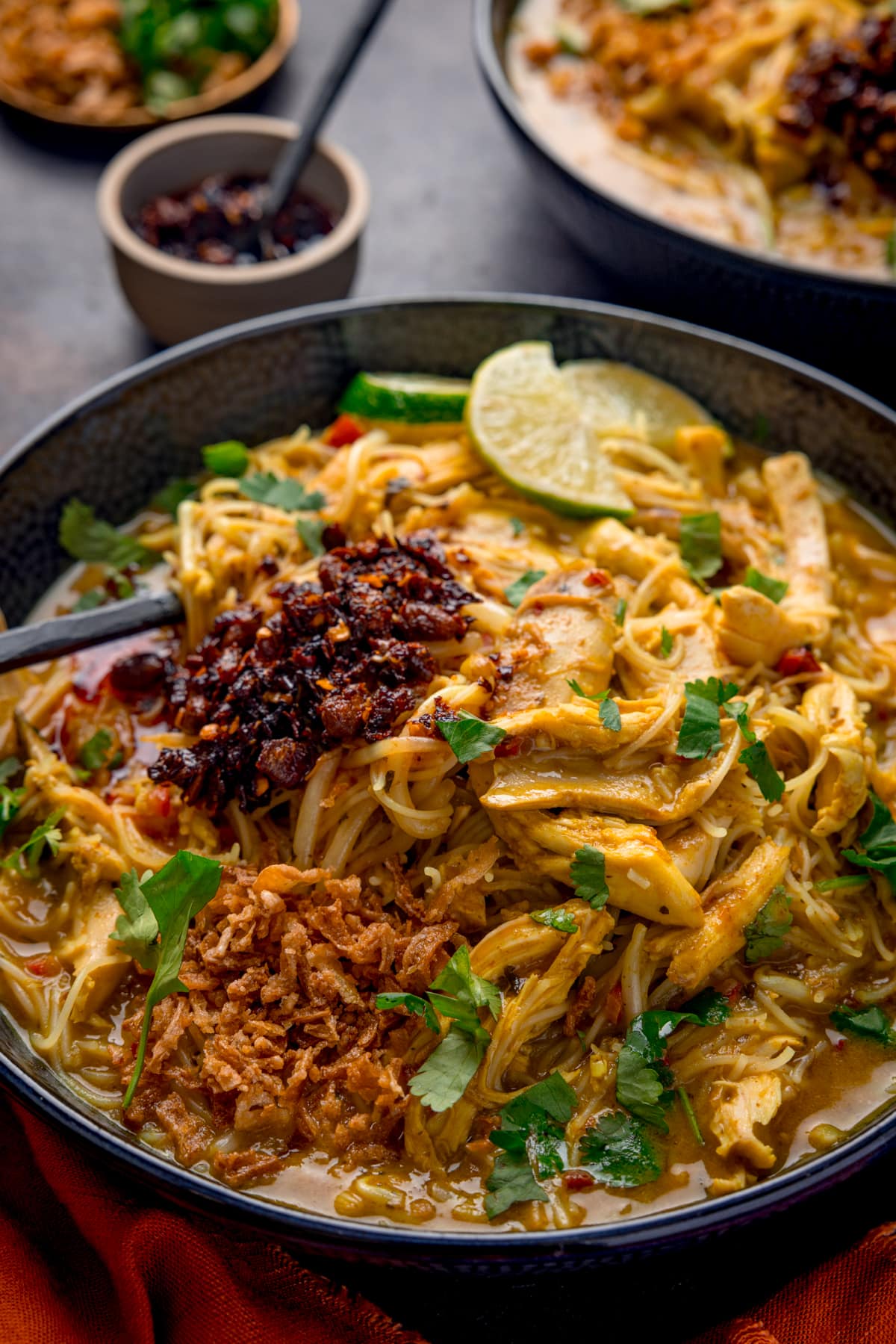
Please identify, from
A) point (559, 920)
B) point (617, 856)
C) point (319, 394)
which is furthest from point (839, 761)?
point (319, 394)

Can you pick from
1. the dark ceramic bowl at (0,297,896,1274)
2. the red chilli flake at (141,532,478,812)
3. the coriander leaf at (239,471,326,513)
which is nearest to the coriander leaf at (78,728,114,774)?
the red chilli flake at (141,532,478,812)

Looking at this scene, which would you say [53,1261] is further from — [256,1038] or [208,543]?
[208,543]

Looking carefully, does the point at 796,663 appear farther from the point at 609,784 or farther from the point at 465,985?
the point at 465,985

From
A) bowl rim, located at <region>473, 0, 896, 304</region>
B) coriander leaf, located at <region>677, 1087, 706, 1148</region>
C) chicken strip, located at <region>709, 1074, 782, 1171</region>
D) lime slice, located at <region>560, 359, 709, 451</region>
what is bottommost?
coriander leaf, located at <region>677, 1087, 706, 1148</region>

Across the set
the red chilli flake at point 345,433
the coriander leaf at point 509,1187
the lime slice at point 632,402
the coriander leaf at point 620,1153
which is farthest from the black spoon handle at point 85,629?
the coriander leaf at point 620,1153

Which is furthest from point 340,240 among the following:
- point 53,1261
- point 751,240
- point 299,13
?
point 53,1261

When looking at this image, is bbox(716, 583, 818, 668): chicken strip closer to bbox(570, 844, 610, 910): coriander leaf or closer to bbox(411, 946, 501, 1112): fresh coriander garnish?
bbox(570, 844, 610, 910): coriander leaf
